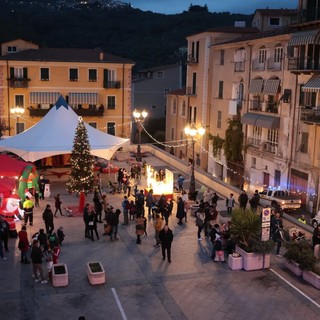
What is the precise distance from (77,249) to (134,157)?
71.5ft

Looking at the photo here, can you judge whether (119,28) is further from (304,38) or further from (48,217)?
(48,217)

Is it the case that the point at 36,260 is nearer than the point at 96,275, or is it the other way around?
the point at 36,260

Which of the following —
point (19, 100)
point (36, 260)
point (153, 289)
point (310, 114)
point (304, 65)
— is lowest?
point (153, 289)

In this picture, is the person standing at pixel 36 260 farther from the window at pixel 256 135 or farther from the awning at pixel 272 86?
the window at pixel 256 135

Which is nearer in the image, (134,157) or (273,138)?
(273,138)

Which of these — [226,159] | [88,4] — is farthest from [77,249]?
[88,4]

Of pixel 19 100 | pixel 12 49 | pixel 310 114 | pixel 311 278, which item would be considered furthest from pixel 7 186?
pixel 12 49

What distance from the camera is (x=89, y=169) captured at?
25.1m

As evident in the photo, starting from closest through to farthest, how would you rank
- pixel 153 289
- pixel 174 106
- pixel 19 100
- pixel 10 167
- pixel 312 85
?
pixel 153 289
pixel 10 167
pixel 312 85
pixel 19 100
pixel 174 106

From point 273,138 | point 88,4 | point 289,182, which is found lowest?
point 289,182

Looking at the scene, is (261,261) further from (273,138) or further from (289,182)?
(273,138)

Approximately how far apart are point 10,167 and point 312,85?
697 inches

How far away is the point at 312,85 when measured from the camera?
28656 millimetres

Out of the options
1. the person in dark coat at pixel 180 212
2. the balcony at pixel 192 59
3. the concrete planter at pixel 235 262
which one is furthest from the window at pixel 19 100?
the concrete planter at pixel 235 262
